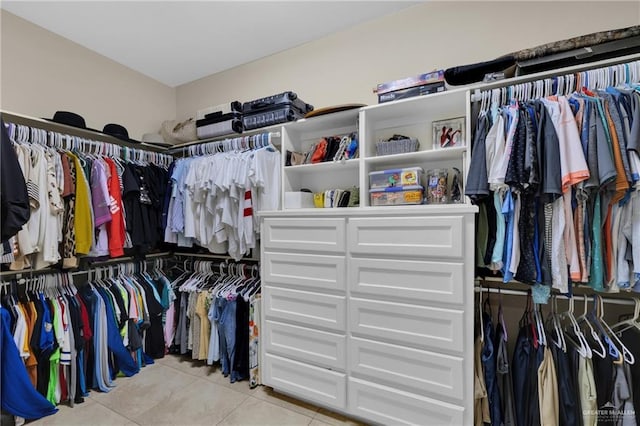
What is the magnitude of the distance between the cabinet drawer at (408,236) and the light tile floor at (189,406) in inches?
43.3

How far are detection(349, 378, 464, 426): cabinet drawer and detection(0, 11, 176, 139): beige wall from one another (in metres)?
3.01

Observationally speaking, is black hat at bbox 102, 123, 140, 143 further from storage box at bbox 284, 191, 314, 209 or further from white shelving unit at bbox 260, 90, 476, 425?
storage box at bbox 284, 191, 314, 209

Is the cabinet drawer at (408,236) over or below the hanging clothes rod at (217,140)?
below

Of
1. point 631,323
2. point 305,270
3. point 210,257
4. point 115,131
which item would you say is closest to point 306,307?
point 305,270

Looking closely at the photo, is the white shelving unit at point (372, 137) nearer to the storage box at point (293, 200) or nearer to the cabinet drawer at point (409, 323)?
the storage box at point (293, 200)

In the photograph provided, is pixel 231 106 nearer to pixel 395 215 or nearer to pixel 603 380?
pixel 395 215

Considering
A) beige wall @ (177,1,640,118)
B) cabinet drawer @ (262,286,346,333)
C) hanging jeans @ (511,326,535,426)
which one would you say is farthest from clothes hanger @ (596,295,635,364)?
beige wall @ (177,1,640,118)

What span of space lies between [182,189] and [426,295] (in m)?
2.08

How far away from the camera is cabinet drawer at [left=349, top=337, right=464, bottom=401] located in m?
1.43

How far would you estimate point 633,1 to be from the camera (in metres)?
1.54

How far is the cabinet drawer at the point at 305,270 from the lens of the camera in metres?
1.73

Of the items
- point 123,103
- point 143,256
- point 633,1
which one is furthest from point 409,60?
point 143,256

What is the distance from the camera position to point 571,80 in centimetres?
141

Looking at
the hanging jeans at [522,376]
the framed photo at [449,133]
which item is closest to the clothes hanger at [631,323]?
the hanging jeans at [522,376]
